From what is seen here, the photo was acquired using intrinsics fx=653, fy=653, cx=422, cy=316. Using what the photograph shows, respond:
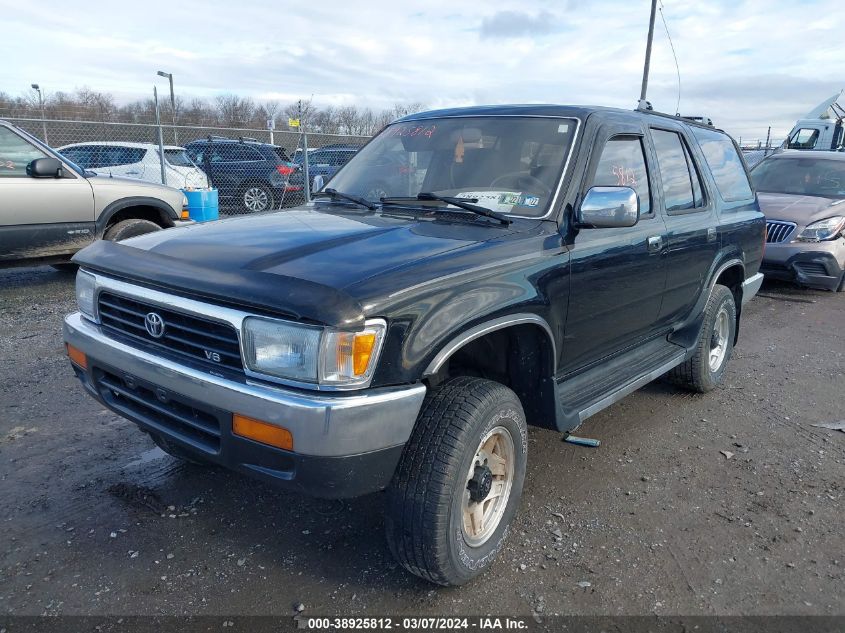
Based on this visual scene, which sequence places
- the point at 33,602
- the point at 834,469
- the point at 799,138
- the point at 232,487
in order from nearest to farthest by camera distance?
the point at 33,602 < the point at 232,487 < the point at 834,469 < the point at 799,138

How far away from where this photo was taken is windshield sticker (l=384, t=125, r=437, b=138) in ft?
12.6

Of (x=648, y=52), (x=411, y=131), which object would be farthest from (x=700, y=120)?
(x=648, y=52)

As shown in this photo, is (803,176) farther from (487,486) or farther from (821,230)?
(487,486)

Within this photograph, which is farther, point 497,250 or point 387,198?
point 387,198

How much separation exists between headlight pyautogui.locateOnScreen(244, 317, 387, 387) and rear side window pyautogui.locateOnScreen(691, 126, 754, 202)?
3566 mm

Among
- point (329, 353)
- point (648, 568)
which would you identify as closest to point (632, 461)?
point (648, 568)

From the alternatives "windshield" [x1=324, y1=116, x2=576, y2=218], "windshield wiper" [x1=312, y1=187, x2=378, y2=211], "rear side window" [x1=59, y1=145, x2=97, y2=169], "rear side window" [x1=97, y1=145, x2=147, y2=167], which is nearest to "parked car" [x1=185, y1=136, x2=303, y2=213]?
"rear side window" [x1=97, y1=145, x2=147, y2=167]

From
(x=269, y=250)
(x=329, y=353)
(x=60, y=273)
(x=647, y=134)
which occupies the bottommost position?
(x=60, y=273)

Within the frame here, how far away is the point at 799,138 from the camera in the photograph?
854 inches

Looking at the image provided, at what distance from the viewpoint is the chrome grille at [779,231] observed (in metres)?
8.49

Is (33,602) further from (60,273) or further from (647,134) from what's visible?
(60,273)

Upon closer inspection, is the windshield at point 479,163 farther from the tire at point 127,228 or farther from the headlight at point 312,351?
the tire at point 127,228

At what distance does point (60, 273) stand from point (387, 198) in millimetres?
6714

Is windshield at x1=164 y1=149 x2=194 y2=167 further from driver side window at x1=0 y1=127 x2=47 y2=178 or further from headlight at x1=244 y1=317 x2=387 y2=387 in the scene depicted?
headlight at x1=244 y1=317 x2=387 y2=387
